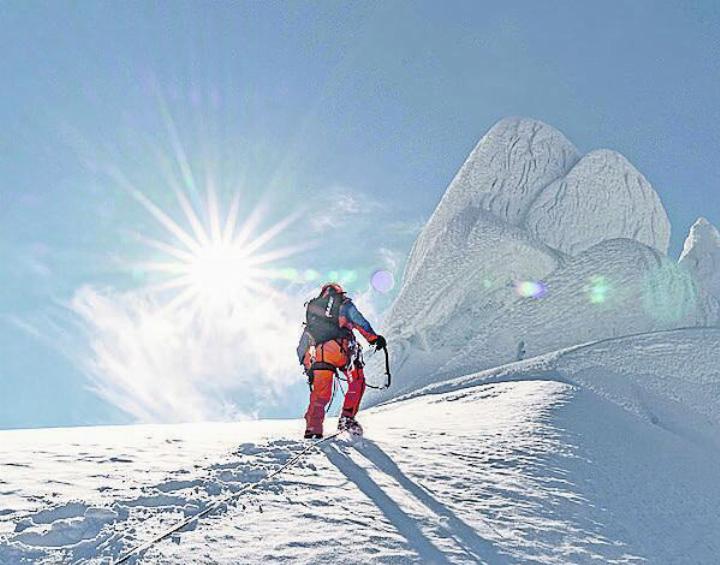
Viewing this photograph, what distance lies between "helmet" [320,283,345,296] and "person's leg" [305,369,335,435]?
46.2 inches

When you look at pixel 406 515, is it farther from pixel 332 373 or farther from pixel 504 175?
pixel 504 175

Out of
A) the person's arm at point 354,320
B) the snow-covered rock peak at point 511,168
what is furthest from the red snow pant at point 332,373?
the snow-covered rock peak at point 511,168

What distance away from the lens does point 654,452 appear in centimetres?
880

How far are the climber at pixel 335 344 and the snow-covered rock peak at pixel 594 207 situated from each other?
71.4 feet

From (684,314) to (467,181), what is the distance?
1172cm

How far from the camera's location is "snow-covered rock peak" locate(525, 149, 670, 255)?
28359 millimetres

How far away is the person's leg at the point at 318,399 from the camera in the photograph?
25.2 feet

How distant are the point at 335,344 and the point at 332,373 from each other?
0.42 m

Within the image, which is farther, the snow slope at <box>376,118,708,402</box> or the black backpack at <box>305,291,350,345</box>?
the snow slope at <box>376,118,708,402</box>

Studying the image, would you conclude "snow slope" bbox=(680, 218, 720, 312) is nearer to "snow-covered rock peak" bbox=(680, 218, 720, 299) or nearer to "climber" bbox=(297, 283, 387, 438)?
"snow-covered rock peak" bbox=(680, 218, 720, 299)

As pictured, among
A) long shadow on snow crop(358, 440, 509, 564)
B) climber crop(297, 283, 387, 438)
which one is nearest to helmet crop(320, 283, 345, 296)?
climber crop(297, 283, 387, 438)

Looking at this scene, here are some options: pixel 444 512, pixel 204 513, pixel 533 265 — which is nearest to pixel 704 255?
pixel 533 265

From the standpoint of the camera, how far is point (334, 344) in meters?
8.31

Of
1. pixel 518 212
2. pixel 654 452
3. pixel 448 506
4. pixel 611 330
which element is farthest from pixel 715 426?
pixel 518 212
